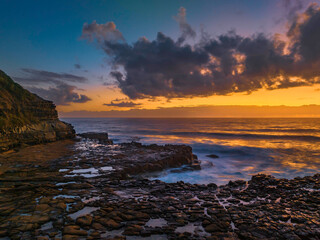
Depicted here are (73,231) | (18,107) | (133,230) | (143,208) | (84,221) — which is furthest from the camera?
(18,107)

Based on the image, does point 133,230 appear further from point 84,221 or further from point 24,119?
point 24,119

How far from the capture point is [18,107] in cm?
2748

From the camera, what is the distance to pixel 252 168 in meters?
21.4

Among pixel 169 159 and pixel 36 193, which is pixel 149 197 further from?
pixel 169 159

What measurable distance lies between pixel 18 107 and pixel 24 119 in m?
2.61

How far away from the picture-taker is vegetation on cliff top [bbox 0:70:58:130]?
23.4m

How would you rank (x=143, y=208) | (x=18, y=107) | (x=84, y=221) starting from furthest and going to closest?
(x=18, y=107) < (x=143, y=208) < (x=84, y=221)

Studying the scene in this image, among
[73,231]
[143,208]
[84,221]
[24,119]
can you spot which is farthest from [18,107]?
[143,208]

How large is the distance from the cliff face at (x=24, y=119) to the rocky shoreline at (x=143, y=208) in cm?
1060

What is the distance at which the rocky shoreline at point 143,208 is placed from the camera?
21.3 feet

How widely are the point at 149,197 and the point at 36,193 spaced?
607 cm

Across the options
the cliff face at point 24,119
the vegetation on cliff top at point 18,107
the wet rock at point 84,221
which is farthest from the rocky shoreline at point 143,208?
the vegetation on cliff top at point 18,107

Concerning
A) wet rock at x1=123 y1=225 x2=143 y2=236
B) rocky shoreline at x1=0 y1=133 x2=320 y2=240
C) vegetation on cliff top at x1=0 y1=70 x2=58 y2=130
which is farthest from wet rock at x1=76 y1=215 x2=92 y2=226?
vegetation on cliff top at x1=0 y1=70 x2=58 y2=130

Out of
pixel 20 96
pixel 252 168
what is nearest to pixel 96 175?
pixel 252 168
